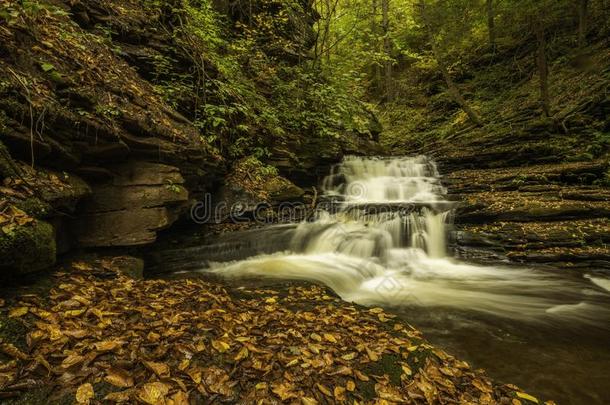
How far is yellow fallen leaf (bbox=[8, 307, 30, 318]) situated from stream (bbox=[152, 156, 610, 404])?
346 cm

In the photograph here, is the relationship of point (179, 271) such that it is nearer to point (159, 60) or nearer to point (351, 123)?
point (159, 60)

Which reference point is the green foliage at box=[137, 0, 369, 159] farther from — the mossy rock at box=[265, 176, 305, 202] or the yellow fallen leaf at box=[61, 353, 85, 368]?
the yellow fallen leaf at box=[61, 353, 85, 368]

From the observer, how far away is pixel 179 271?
22.1 ft

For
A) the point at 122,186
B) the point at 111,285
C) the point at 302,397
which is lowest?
the point at 302,397

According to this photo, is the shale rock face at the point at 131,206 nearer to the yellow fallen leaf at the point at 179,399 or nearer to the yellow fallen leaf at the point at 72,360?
the yellow fallen leaf at the point at 72,360

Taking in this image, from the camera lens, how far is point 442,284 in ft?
22.2

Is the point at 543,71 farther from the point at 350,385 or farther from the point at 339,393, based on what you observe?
the point at 339,393

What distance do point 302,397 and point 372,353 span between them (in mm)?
987

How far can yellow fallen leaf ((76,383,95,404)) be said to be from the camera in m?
2.28

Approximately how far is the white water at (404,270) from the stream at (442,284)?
2cm

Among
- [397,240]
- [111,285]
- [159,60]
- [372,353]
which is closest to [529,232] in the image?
[397,240]

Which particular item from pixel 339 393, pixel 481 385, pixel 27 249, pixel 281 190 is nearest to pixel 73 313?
pixel 27 249

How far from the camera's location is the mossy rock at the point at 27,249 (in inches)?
128

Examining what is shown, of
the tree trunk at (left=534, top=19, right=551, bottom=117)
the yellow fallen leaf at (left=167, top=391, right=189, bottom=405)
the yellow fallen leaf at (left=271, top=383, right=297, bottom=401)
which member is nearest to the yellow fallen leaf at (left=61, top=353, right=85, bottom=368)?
the yellow fallen leaf at (left=167, top=391, right=189, bottom=405)
